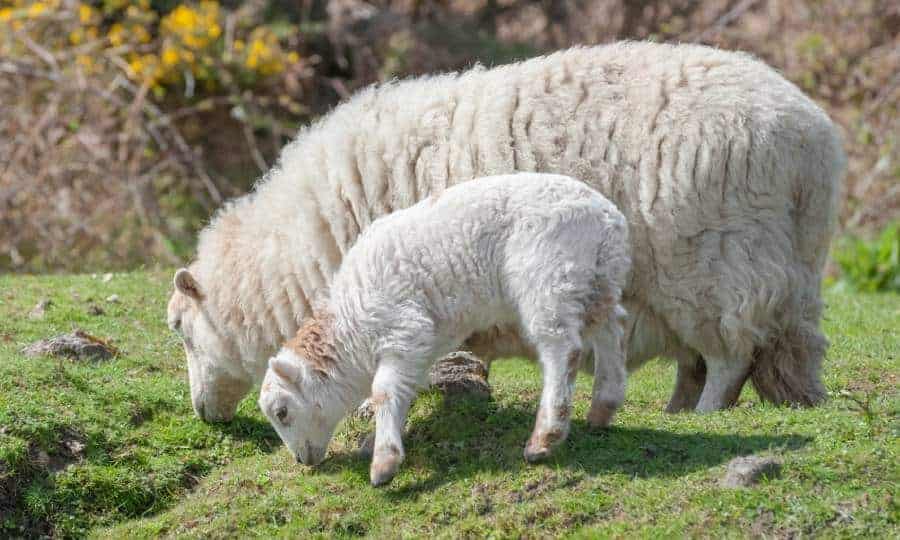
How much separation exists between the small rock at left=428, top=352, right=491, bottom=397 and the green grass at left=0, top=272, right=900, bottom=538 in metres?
0.11

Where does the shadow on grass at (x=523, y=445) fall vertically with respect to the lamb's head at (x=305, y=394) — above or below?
below

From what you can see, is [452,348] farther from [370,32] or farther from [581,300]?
[370,32]

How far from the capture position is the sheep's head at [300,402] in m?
5.21

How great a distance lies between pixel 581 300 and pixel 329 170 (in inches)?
75.0

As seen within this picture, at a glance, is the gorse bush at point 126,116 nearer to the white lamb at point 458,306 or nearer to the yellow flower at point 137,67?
the yellow flower at point 137,67

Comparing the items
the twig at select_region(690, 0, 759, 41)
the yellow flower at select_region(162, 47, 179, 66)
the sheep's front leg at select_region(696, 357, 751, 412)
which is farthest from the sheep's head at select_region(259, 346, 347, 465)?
the twig at select_region(690, 0, 759, 41)

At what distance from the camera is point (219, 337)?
245 inches

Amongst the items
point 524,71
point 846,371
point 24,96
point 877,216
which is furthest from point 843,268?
point 24,96

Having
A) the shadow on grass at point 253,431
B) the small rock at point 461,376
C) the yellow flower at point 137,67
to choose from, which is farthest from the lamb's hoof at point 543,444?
the yellow flower at point 137,67

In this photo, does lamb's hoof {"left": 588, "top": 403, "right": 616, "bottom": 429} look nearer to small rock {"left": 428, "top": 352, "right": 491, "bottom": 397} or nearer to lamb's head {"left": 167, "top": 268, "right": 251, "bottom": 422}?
small rock {"left": 428, "top": 352, "right": 491, "bottom": 397}

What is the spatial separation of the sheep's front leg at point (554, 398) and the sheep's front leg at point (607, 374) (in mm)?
355

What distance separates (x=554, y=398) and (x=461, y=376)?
52.1 inches

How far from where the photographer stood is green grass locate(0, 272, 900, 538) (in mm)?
4512

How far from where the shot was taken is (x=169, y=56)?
13.2 metres
